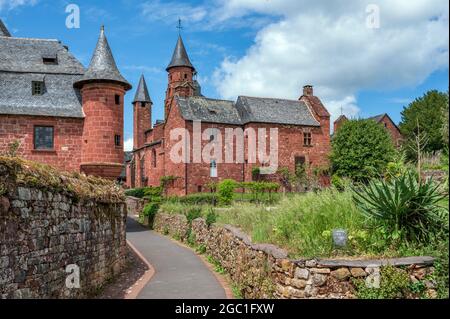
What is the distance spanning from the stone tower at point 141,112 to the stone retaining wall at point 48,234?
47.5 m

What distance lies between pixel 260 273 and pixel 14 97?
2006cm

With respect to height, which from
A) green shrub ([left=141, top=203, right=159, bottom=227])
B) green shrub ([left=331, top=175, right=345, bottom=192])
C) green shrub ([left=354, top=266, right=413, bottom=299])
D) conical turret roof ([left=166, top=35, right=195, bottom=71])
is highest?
conical turret roof ([left=166, top=35, right=195, bottom=71])

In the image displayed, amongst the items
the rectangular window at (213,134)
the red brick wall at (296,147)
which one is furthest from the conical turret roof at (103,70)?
the red brick wall at (296,147)

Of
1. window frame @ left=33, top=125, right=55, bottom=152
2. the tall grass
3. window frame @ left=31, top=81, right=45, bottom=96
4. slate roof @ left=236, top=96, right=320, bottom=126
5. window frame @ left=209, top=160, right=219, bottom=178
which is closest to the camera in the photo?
the tall grass

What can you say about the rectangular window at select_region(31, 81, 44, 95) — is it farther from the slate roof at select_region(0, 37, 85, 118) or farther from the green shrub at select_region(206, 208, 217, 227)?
the green shrub at select_region(206, 208, 217, 227)

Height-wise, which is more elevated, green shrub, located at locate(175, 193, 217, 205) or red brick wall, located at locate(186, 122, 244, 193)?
red brick wall, located at locate(186, 122, 244, 193)

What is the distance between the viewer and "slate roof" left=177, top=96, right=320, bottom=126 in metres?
41.6

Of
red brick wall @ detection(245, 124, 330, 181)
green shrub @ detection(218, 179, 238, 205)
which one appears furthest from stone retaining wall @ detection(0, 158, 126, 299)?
red brick wall @ detection(245, 124, 330, 181)

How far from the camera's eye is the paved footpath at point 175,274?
11367 millimetres

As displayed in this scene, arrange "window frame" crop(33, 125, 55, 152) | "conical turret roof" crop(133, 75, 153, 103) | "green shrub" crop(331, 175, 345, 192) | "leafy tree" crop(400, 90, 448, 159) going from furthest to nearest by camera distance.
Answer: "conical turret roof" crop(133, 75, 153, 103)
"leafy tree" crop(400, 90, 448, 159)
"window frame" crop(33, 125, 55, 152)
"green shrub" crop(331, 175, 345, 192)

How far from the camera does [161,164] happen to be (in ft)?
149

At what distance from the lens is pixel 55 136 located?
23766 mm

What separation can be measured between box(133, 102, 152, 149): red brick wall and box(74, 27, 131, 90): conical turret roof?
36039 millimetres
